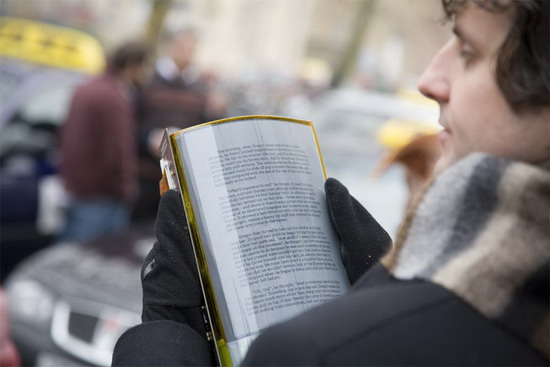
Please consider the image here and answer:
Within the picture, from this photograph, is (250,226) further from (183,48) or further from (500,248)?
(183,48)

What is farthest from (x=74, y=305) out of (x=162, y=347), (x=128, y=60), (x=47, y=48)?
(x=47, y=48)

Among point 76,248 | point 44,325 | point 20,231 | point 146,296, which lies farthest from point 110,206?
point 146,296

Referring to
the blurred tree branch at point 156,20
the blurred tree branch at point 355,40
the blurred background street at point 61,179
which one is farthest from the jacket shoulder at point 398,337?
the blurred tree branch at point 355,40

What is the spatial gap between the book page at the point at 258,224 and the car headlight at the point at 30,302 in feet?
9.52

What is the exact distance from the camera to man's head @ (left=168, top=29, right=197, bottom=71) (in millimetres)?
6148

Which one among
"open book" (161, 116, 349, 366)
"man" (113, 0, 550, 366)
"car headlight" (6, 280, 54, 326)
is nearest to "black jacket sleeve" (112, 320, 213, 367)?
"open book" (161, 116, 349, 366)

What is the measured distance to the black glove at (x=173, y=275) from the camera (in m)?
1.34

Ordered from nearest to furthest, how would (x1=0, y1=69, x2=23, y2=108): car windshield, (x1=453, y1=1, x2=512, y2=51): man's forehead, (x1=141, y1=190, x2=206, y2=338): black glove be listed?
(x1=453, y1=1, x2=512, y2=51): man's forehead, (x1=141, y1=190, x2=206, y2=338): black glove, (x1=0, y1=69, x2=23, y2=108): car windshield

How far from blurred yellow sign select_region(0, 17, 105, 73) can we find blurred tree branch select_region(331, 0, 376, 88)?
366 inches

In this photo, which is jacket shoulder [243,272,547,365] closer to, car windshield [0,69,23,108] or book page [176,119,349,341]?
book page [176,119,349,341]

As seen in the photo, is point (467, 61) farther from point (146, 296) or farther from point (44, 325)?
point (44, 325)

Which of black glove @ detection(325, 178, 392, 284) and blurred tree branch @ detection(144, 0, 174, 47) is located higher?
black glove @ detection(325, 178, 392, 284)

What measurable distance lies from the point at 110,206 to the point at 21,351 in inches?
68.8

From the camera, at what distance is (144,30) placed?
1241 centimetres
